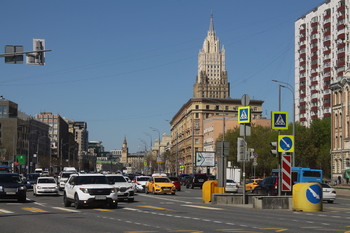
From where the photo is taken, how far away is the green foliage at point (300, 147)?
97.9 metres

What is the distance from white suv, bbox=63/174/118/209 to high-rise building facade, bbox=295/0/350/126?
9790 centimetres

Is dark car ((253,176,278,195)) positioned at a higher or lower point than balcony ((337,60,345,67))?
lower

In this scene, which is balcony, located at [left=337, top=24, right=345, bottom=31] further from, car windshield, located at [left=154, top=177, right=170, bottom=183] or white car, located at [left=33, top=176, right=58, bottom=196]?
white car, located at [left=33, top=176, right=58, bottom=196]

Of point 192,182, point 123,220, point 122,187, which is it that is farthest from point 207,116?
point 123,220

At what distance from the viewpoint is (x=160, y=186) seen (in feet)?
168

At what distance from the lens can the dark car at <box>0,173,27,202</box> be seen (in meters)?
33.4

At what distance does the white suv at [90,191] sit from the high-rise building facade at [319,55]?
3854 inches

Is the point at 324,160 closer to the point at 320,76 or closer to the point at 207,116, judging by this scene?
the point at 320,76

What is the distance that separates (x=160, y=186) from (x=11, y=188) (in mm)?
19095

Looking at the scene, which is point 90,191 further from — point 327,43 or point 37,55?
point 327,43

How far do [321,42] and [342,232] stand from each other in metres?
121

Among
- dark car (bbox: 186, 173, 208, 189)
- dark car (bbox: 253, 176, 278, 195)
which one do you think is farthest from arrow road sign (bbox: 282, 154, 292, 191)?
dark car (bbox: 186, 173, 208, 189)

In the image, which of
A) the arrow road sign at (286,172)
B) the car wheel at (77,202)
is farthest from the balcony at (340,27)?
the car wheel at (77,202)

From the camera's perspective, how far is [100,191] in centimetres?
2859
